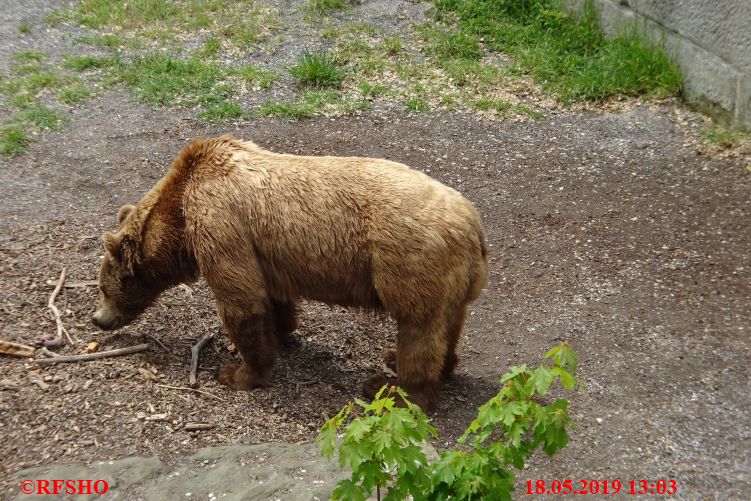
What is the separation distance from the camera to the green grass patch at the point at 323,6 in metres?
11.5

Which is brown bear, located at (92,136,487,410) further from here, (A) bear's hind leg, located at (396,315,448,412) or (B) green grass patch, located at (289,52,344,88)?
(B) green grass patch, located at (289,52,344,88)

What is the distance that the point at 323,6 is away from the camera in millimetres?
11523

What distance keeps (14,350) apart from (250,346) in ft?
5.36

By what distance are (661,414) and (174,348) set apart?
346 cm

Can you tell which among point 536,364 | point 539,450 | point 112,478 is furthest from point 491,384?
point 112,478

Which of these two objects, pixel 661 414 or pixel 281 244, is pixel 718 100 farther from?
pixel 281 244

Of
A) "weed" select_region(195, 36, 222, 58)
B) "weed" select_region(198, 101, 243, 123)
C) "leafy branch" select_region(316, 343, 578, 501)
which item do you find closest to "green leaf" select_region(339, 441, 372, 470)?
"leafy branch" select_region(316, 343, 578, 501)

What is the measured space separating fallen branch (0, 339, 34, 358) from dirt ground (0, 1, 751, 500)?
0.08m

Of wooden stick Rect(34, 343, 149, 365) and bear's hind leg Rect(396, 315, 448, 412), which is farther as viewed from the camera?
wooden stick Rect(34, 343, 149, 365)

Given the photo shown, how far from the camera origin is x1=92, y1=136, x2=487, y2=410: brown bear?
441 centimetres

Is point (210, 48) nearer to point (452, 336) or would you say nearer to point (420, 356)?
point (452, 336)

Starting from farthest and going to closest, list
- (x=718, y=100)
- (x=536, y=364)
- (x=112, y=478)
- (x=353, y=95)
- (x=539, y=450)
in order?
1. (x=353, y=95)
2. (x=718, y=100)
3. (x=536, y=364)
4. (x=539, y=450)
5. (x=112, y=478)

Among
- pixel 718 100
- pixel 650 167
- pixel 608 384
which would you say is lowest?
pixel 608 384

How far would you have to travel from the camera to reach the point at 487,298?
614cm
